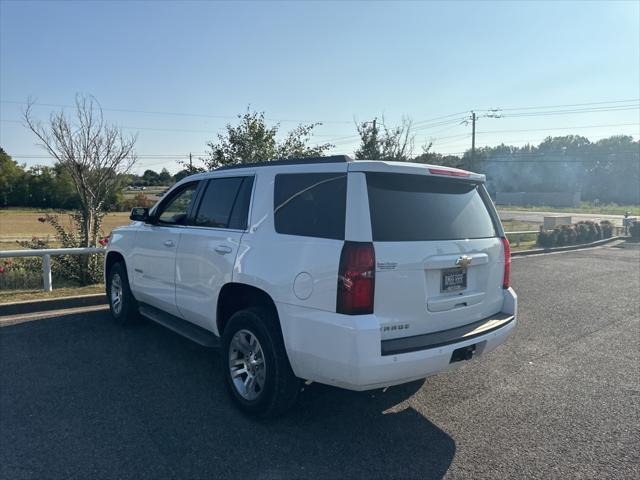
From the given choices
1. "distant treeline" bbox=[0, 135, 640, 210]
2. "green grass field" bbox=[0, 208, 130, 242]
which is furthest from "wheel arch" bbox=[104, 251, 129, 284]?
"distant treeline" bbox=[0, 135, 640, 210]

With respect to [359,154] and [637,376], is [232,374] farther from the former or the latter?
[359,154]

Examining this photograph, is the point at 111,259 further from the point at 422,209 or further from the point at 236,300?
the point at 422,209

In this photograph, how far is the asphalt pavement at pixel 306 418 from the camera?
322 centimetres

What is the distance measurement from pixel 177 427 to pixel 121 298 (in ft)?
9.84

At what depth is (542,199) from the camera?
277 ft

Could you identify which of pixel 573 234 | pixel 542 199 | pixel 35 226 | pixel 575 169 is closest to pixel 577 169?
pixel 575 169

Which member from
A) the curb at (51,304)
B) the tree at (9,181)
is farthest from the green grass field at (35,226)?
the tree at (9,181)

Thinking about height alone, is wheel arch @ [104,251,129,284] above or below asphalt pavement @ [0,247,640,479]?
above

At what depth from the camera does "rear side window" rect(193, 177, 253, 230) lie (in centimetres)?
427

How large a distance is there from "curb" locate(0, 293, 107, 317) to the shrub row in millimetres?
15948

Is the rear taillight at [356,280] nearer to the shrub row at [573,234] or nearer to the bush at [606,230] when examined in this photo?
the shrub row at [573,234]

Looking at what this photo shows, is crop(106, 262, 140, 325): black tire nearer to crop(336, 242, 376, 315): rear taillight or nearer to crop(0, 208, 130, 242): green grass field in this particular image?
crop(336, 242, 376, 315): rear taillight

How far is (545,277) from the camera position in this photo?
36.6 ft

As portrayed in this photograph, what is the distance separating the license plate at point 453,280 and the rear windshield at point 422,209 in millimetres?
255
